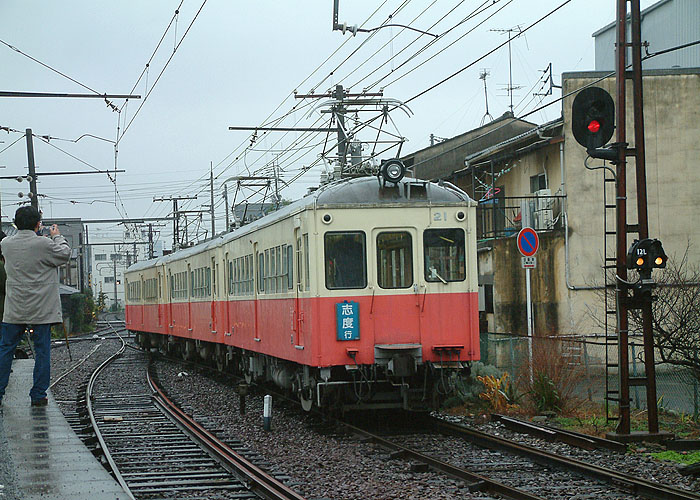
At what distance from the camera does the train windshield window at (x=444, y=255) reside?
11133 mm

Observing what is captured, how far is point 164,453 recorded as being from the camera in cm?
975

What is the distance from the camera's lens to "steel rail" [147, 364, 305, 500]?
7355mm

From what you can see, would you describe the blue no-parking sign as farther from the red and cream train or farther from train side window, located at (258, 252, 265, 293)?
train side window, located at (258, 252, 265, 293)

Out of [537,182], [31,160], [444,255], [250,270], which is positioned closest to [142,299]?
[31,160]

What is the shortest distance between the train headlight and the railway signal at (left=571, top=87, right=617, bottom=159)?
2.12 m

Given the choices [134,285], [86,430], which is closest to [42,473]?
[86,430]

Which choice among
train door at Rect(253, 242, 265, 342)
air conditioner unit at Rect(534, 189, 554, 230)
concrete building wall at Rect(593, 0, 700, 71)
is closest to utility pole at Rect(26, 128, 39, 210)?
air conditioner unit at Rect(534, 189, 554, 230)

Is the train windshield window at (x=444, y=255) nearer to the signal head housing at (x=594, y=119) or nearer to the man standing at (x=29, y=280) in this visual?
the signal head housing at (x=594, y=119)

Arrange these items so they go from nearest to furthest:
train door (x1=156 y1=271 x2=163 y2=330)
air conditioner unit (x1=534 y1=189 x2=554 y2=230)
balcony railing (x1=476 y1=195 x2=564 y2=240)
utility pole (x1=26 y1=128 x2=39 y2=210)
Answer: balcony railing (x1=476 y1=195 x2=564 y2=240) → air conditioner unit (x1=534 y1=189 x2=554 y2=230) → train door (x1=156 y1=271 x2=163 y2=330) → utility pole (x1=26 y1=128 x2=39 y2=210)

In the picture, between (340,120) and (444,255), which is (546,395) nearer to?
(444,255)

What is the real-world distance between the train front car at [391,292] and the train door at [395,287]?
0.5 inches

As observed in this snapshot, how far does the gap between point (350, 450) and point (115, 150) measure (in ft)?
58.5

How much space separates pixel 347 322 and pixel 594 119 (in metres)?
3.57

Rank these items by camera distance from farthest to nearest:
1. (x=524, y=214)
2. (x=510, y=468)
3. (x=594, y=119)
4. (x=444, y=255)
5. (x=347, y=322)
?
(x=524, y=214)
(x=444, y=255)
(x=347, y=322)
(x=594, y=119)
(x=510, y=468)
